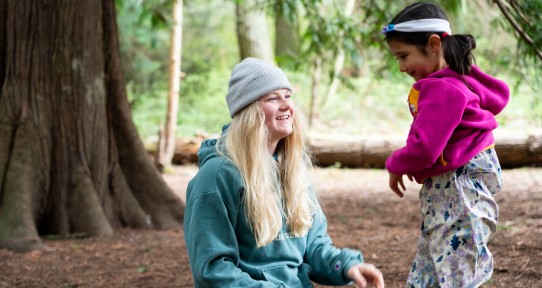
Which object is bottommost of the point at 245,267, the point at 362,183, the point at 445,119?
the point at 362,183

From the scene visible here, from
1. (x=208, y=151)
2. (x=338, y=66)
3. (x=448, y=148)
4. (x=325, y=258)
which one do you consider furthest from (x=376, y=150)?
(x=208, y=151)

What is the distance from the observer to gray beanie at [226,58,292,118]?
9.35 ft

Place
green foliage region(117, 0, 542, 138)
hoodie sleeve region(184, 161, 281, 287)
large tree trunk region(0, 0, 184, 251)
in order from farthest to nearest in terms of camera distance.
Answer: green foliage region(117, 0, 542, 138), large tree trunk region(0, 0, 184, 251), hoodie sleeve region(184, 161, 281, 287)

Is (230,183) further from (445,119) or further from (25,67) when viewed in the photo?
(25,67)

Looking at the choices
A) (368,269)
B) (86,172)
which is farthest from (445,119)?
(86,172)

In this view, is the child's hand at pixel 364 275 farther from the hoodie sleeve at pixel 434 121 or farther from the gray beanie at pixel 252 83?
the gray beanie at pixel 252 83

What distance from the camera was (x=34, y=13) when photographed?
665 cm

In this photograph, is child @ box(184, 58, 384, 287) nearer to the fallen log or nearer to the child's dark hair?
the child's dark hair

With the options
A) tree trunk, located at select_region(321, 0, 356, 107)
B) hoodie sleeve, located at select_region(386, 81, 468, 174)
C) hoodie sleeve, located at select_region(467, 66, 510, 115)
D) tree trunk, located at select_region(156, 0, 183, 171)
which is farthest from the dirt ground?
tree trunk, located at select_region(321, 0, 356, 107)

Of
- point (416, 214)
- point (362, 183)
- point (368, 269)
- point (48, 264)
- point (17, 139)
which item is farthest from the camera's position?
point (362, 183)

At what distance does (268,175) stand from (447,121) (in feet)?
2.73

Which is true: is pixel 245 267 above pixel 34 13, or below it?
below

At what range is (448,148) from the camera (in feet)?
10.2

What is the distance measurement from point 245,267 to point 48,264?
137 inches
